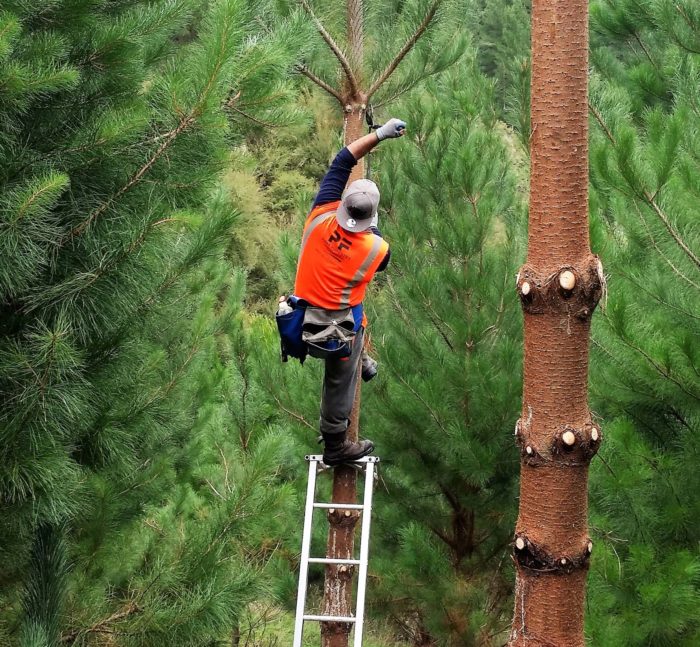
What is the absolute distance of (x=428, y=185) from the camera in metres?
6.70

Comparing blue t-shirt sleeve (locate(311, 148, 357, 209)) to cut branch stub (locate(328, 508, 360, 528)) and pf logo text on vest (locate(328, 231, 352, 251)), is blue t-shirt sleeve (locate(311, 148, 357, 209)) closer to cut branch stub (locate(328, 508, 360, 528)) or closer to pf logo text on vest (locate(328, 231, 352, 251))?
pf logo text on vest (locate(328, 231, 352, 251))

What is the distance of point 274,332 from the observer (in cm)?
765

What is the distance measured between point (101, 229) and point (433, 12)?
211 centimetres

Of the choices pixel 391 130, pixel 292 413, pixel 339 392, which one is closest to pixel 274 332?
pixel 292 413

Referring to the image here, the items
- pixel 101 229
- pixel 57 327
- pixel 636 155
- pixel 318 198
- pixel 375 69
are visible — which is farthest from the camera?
pixel 375 69

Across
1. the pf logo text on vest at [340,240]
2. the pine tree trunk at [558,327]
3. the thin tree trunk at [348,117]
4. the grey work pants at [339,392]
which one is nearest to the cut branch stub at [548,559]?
the pine tree trunk at [558,327]

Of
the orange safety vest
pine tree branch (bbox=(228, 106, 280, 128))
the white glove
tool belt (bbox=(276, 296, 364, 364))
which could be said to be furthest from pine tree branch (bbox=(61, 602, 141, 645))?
the white glove

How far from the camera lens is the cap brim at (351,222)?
3.82 metres

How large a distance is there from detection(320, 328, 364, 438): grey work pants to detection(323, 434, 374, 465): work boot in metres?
0.04

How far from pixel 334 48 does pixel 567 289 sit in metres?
1.94

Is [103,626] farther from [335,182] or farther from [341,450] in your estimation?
[335,182]

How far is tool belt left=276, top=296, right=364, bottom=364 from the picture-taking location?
4.00 m

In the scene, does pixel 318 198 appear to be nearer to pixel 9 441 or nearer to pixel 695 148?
pixel 9 441

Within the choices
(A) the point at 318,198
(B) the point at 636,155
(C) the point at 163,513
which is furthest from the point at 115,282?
(C) the point at 163,513
